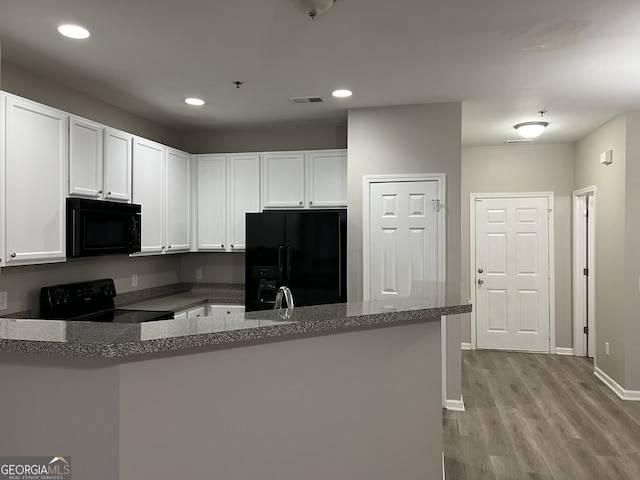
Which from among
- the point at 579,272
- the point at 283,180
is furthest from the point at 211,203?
the point at 579,272

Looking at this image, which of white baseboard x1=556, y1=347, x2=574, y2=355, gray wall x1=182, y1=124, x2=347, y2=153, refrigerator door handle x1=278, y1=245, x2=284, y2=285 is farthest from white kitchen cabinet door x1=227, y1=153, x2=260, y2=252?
white baseboard x1=556, y1=347, x2=574, y2=355

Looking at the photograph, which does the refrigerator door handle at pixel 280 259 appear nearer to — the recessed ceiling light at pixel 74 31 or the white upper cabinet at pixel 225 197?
the white upper cabinet at pixel 225 197

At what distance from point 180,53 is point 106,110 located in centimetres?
151

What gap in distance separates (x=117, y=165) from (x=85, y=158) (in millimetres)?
378

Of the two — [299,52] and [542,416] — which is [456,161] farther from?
[542,416]

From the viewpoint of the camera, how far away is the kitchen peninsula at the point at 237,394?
1.46 metres

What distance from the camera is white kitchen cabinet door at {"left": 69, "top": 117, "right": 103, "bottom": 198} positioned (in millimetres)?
3283

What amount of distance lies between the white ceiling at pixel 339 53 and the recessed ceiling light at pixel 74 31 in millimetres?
45

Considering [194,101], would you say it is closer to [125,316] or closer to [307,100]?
[307,100]

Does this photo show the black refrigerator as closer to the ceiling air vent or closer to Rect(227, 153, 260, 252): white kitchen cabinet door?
Rect(227, 153, 260, 252): white kitchen cabinet door

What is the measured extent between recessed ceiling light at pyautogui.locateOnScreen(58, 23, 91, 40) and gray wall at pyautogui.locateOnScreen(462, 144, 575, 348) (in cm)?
499

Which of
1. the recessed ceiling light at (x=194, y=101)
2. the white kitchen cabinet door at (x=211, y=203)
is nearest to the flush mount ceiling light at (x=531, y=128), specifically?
the white kitchen cabinet door at (x=211, y=203)

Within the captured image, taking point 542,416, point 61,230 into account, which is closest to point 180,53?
point 61,230

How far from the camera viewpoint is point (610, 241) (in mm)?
4773
